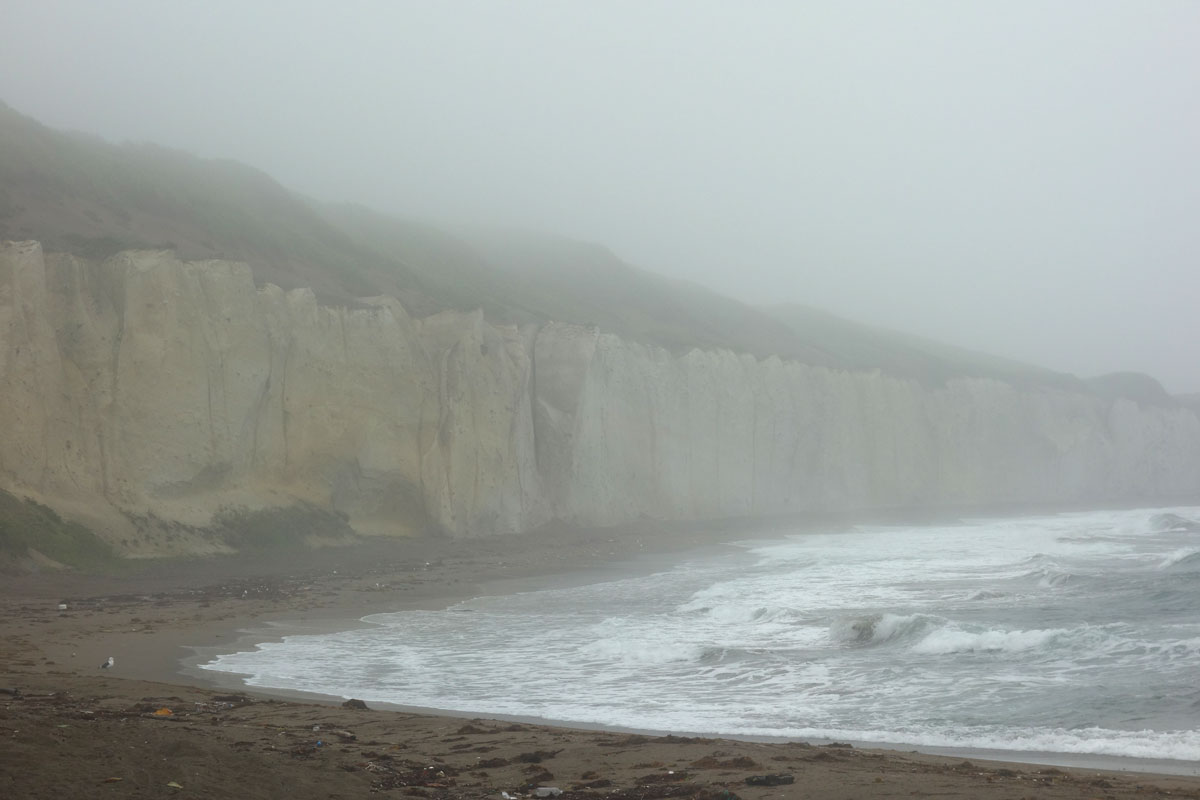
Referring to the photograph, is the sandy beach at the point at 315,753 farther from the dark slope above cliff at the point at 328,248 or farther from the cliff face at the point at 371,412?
the dark slope above cliff at the point at 328,248

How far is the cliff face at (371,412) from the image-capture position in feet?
66.5

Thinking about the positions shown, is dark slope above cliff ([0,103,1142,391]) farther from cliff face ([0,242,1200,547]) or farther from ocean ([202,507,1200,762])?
ocean ([202,507,1200,762])

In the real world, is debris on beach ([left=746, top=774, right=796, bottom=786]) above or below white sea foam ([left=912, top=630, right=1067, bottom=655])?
above

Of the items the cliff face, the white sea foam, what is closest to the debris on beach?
the white sea foam

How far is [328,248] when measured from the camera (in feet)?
103

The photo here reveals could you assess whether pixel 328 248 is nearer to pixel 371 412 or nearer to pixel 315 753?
pixel 371 412

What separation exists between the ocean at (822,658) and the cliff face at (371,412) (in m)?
7.68

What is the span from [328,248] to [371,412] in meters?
8.42

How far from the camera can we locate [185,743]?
6.30 metres

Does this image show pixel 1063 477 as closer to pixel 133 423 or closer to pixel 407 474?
pixel 407 474

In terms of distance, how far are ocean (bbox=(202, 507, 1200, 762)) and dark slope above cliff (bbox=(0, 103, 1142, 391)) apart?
13176 mm

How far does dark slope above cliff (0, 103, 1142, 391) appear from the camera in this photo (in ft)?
78.0

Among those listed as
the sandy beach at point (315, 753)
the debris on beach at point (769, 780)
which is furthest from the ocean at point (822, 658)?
the debris on beach at point (769, 780)

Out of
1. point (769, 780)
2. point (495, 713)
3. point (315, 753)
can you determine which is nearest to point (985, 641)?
point (495, 713)
